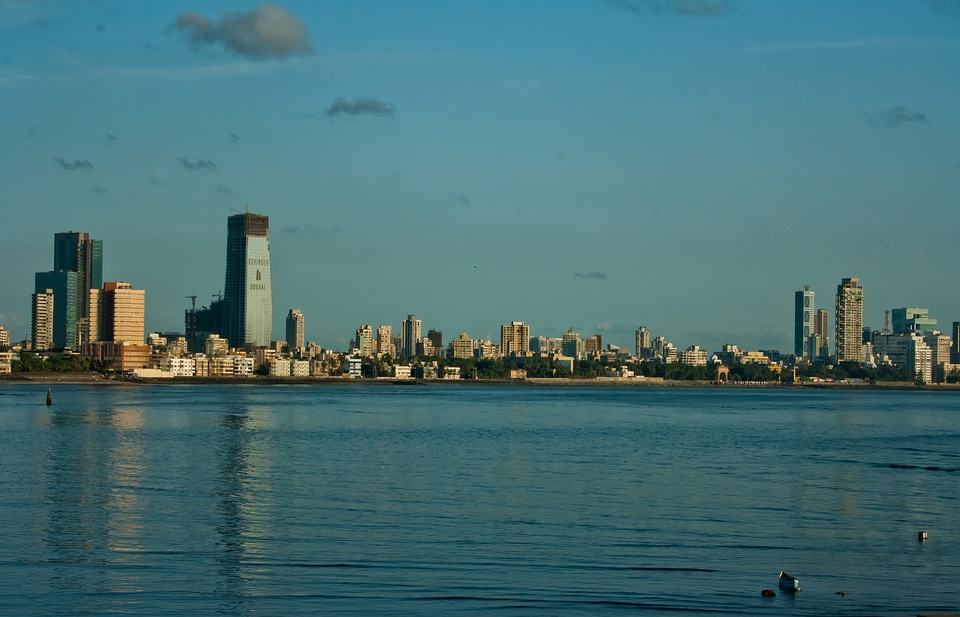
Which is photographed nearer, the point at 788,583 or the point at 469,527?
the point at 788,583

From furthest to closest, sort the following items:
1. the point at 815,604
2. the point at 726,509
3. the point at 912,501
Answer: the point at 912,501
the point at 726,509
the point at 815,604

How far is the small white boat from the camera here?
58.8 feet

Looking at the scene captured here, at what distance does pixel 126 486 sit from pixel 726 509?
15.6 m

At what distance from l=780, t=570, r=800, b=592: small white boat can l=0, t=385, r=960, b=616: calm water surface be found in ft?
1.36

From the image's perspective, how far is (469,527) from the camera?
2378cm

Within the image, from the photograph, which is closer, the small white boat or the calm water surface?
the calm water surface

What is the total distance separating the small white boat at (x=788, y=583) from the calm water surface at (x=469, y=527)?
42 centimetres

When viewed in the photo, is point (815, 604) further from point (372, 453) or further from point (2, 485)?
point (372, 453)

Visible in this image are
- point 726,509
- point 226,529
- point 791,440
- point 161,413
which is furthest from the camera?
point 161,413

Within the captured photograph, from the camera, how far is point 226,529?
23516 mm

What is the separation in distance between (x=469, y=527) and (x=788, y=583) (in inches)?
302

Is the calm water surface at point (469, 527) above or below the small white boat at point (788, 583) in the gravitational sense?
below

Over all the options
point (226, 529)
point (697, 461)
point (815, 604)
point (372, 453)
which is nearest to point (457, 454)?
point (372, 453)

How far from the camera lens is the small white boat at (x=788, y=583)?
17.9m
